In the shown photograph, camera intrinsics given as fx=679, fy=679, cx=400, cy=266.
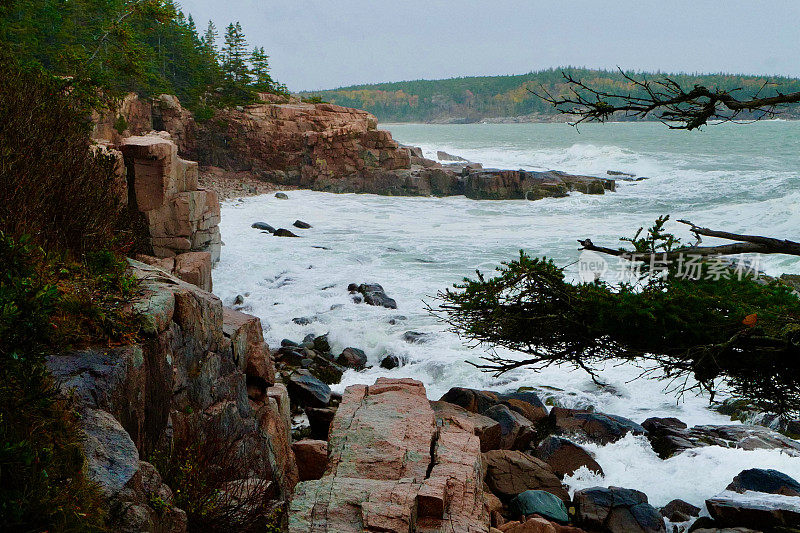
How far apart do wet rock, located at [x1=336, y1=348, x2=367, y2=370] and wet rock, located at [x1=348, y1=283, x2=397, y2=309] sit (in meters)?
2.85

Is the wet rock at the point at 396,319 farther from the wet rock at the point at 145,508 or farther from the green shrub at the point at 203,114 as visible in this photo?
the green shrub at the point at 203,114

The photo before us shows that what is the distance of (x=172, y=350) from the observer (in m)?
5.20

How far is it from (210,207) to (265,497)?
36.8 ft

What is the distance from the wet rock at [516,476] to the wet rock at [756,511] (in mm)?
1442

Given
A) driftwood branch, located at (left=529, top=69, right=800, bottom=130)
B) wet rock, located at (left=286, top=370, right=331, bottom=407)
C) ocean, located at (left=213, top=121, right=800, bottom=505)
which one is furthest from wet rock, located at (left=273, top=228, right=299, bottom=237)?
driftwood branch, located at (left=529, top=69, right=800, bottom=130)

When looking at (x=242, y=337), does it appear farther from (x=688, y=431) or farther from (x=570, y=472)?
(x=688, y=431)

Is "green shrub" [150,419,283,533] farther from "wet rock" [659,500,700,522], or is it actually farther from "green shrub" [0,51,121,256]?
"wet rock" [659,500,700,522]

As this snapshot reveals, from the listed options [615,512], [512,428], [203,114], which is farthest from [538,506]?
[203,114]

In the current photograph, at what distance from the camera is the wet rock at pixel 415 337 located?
1257cm

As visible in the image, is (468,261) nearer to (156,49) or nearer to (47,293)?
(47,293)

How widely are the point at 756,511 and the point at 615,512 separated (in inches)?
49.9

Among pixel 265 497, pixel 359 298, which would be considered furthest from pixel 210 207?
pixel 265 497

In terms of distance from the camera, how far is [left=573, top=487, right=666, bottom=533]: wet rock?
21.4 ft

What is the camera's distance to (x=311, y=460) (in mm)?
6820
